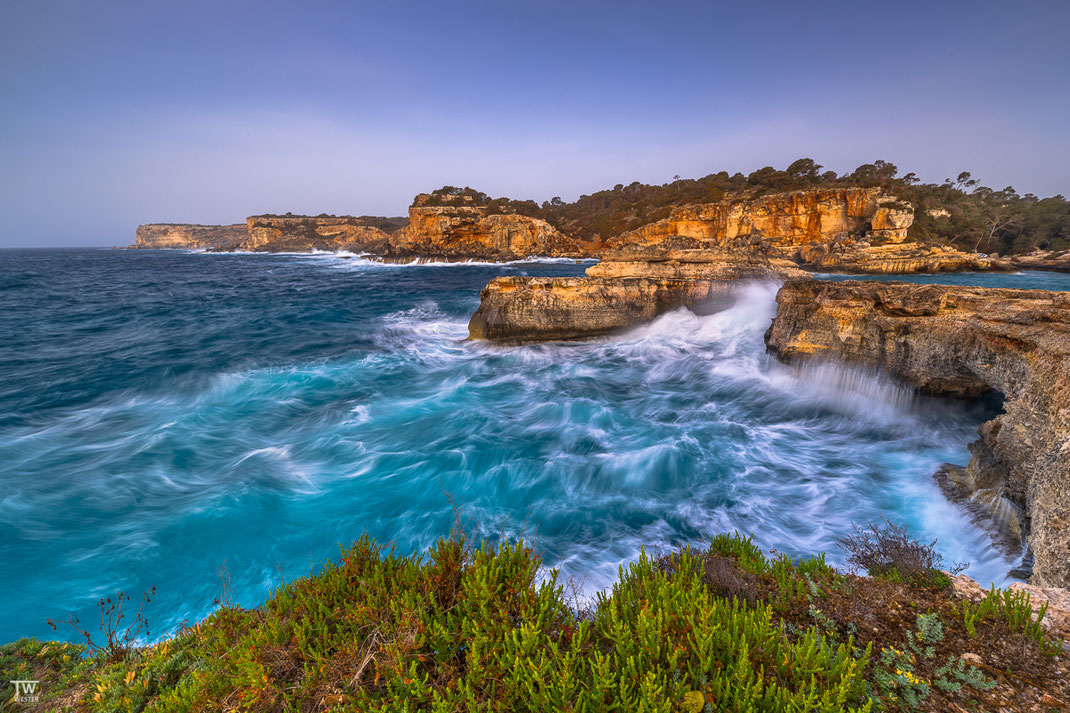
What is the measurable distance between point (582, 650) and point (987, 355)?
8782mm

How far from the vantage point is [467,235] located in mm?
61406

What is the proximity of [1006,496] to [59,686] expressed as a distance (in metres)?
10.3

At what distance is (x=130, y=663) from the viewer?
3162 millimetres

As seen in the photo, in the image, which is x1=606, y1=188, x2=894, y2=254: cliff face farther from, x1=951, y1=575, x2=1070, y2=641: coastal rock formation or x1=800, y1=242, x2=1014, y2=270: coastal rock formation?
x1=951, y1=575, x2=1070, y2=641: coastal rock formation

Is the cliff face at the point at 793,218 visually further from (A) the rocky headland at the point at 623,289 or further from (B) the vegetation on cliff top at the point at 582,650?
(B) the vegetation on cliff top at the point at 582,650

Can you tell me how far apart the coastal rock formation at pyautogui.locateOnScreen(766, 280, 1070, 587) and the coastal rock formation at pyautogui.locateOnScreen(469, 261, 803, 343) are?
17.2 ft

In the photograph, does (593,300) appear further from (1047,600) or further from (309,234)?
(309,234)

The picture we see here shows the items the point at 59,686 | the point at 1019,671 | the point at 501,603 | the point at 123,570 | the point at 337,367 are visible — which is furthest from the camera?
the point at 337,367

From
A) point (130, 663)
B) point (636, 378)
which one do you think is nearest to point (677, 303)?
point (636, 378)

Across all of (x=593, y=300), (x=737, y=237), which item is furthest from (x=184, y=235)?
(x=593, y=300)

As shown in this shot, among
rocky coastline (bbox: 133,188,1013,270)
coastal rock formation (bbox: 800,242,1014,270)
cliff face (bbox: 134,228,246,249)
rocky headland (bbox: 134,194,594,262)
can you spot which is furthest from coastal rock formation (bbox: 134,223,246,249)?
coastal rock formation (bbox: 800,242,1014,270)

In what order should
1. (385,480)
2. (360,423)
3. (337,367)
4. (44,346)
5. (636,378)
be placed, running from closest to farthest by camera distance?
(385,480) → (360,423) → (636,378) → (337,367) → (44,346)

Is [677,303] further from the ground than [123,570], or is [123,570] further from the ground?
[677,303]

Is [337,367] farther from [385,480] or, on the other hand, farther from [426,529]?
[426,529]
